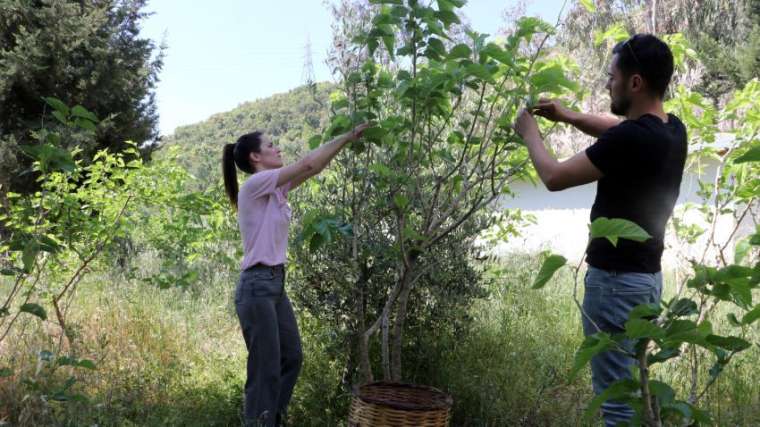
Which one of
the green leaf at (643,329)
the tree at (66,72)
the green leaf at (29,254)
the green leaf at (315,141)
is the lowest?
the green leaf at (643,329)

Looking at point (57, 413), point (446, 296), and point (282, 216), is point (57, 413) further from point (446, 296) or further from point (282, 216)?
point (446, 296)

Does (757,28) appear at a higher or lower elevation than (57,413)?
higher

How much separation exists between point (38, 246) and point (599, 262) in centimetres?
199

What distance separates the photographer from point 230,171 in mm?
3377

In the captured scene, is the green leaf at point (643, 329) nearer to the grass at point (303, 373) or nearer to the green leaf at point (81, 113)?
the green leaf at point (81, 113)

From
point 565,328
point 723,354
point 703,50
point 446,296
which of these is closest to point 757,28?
point 703,50

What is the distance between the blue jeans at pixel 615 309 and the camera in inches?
76.0

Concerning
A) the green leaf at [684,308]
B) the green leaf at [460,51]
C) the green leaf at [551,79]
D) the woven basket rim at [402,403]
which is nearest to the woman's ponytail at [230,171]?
the woven basket rim at [402,403]

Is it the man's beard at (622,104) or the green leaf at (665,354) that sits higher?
the man's beard at (622,104)

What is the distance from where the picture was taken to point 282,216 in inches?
117

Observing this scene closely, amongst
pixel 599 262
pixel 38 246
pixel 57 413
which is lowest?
pixel 57 413

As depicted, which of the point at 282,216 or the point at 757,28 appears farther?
the point at 757,28

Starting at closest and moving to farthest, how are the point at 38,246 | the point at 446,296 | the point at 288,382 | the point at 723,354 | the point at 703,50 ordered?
the point at 723,354 < the point at 38,246 < the point at 288,382 < the point at 446,296 < the point at 703,50

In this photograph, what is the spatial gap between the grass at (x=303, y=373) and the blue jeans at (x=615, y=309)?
118 centimetres
